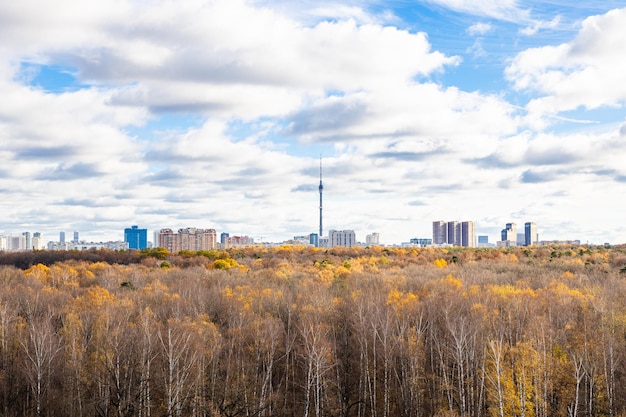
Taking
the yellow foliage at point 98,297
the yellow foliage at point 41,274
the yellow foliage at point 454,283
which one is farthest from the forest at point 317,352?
the yellow foliage at point 41,274

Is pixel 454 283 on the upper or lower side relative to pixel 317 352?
upper

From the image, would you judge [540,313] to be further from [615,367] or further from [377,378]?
[377,378]

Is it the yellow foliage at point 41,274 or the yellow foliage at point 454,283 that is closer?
the yellow foliage at point 454,283

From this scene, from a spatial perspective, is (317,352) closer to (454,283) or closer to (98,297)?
(98,297)

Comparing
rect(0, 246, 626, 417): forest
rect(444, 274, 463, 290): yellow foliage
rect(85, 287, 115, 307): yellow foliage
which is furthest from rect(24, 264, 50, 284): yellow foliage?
rect(444, 274, 463, 290): yellow foliage

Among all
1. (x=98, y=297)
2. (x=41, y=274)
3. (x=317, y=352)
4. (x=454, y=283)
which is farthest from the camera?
(x=41, y=274)

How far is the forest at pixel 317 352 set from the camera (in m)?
72.1

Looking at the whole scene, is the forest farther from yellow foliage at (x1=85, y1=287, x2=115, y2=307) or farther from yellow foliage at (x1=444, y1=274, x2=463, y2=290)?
yellow foliage at (x1=444, y1=274, x2=463, y2=290)

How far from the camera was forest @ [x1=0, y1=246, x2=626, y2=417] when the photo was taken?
72.1 m

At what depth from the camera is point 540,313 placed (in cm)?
9162

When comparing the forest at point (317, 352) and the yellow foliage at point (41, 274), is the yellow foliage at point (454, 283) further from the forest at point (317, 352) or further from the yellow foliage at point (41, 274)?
the yellow foliage at point (41, 274)

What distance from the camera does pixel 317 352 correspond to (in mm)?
79562

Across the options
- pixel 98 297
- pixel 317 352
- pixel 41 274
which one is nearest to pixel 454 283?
pixel 317 352

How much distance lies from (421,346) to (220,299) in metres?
35.3
